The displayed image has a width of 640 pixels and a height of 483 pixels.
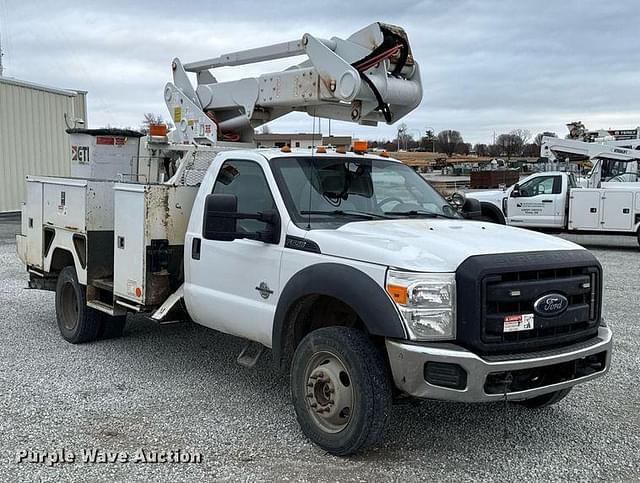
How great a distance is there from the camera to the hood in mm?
4176

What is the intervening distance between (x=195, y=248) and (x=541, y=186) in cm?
1383

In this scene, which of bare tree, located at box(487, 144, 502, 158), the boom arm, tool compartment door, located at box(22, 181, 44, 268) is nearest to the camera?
the boom arm

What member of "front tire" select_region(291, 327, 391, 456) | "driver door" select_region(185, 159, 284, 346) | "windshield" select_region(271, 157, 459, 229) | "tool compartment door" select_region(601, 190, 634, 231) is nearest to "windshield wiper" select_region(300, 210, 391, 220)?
"windshield" select_region(271, 157, 459, 229)

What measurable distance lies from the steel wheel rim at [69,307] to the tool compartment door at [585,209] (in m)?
13.0

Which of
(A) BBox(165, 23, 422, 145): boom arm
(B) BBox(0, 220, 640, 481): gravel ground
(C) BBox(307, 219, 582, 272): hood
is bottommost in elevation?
(B) BBox(0, 220, 640, 481): gravel ground

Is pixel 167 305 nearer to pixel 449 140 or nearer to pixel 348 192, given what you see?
pixel 348 192

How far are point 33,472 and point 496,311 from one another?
2928 millimetres

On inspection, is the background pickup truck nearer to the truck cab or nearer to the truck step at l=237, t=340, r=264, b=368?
the truck step at l=237, t=340, r=264, b=368

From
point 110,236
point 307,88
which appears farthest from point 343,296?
point 110,236

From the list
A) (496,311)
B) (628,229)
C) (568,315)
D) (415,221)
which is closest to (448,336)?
(496,311)

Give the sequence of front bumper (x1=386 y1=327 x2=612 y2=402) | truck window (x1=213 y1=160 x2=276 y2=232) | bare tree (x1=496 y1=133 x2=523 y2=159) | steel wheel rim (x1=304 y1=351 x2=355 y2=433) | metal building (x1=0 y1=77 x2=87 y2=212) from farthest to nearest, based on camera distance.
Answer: bare tree (x1=496 y1=133 x2=523 y2=159), metal building (x1=0 y1=77 x2=87 y2=212), truck window (x1=213 y1=160 x2=276 y2=232), steel wheel rim (x1=304 y1=351 x2=355 y2=433), front bumper (x1=386 y1=327 x2=612 y2=402)

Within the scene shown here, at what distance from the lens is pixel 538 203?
17.6 m

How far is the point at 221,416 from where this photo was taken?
17.0 ft

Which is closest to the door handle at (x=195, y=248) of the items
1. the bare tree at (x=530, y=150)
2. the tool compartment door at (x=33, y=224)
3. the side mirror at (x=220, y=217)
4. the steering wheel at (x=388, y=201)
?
the side mirror at (x=220, y=217)
